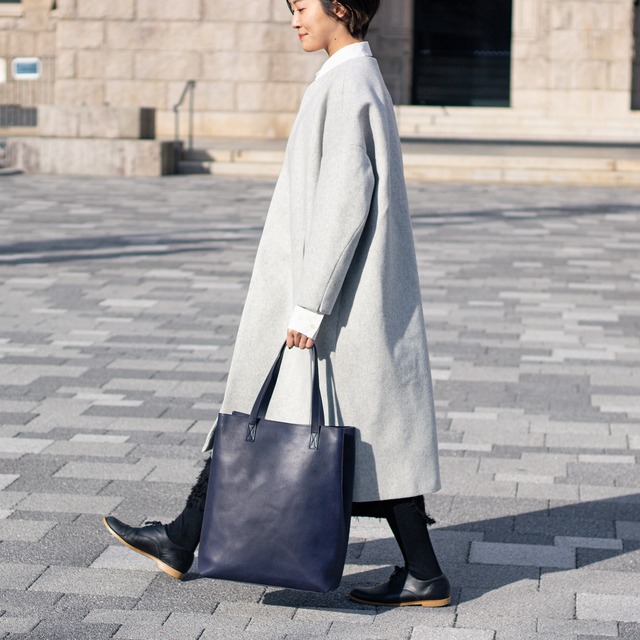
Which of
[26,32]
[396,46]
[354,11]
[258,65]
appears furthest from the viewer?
[396,46]

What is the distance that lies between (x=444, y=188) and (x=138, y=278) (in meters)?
8.47

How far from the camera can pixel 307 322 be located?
3322mm

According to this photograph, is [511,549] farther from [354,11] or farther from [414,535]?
[354,11]

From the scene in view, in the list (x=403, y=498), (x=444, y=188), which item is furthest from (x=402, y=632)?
(x=444, y=188)

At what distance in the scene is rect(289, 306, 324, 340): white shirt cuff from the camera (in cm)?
332

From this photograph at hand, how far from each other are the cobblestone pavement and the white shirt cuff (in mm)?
747

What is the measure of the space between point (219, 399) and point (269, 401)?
2618mm

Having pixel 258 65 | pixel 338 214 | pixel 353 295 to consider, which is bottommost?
pixel 353 295

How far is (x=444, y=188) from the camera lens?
17500 millimetres

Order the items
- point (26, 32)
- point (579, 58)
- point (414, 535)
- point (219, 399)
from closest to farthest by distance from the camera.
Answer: point (414, 535) → point (219, 399) → point (26, 32) → point (579, 58)

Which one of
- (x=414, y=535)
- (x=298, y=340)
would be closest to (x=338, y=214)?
(x=298, y=340)

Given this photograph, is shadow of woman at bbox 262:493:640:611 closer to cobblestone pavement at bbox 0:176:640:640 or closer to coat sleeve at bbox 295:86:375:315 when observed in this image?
cobblestone pavement at bbox 0:176:640:640

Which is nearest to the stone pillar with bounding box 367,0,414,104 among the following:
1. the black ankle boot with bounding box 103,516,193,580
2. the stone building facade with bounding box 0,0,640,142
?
the stone building facade with bounding box 0,0,640,142

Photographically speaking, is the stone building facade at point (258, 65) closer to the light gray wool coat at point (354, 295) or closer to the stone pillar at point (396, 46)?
the stone pillar at point (396, 46)
